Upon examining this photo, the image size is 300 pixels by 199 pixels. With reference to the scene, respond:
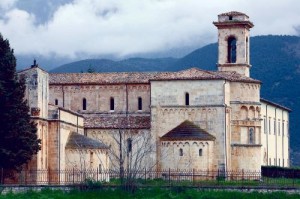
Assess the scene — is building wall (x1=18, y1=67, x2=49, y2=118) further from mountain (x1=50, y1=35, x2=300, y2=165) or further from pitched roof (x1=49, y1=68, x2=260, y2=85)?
mountain (x1=50, y1=35, x2=300, y2=165)

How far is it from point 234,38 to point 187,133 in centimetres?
1271

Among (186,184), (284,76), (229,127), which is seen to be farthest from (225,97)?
(284,76)

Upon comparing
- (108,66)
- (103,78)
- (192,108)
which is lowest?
(192,108)

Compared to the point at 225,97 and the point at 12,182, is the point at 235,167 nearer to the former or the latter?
the point at 225,97

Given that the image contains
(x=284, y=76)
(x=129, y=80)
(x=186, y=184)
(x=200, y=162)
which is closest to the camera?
(x=186, y=184)

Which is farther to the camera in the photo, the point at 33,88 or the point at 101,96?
the point at 101,96

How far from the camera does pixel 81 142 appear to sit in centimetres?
6738

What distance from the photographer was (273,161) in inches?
3383

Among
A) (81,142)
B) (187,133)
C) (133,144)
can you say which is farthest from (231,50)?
(81,142)

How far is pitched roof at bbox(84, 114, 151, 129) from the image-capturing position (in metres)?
73.6

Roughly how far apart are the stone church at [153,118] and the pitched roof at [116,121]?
69 mm

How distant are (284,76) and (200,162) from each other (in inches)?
2876

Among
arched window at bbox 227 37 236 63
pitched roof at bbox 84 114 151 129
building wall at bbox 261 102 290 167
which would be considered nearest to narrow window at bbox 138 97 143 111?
pitched roof at bbox 84 114 151 129

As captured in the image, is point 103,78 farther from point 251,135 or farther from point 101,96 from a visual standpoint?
point 251,135
